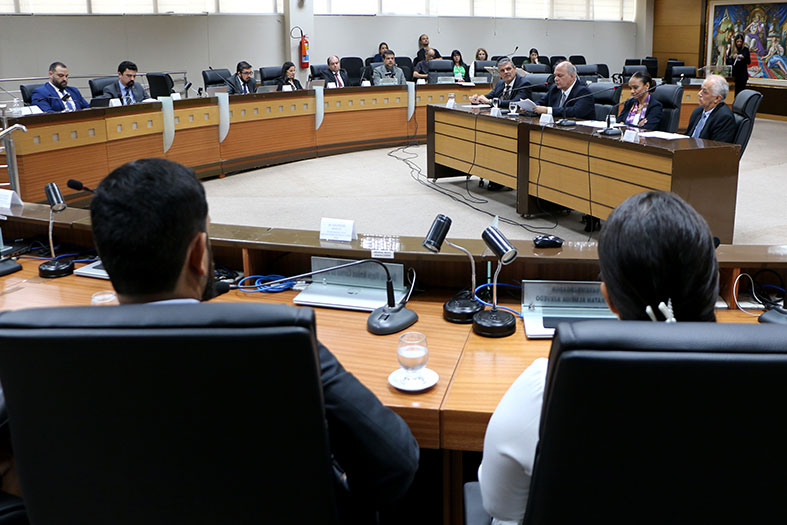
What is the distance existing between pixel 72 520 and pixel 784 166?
8378mm

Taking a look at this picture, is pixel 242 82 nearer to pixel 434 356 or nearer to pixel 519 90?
pixel 519 90

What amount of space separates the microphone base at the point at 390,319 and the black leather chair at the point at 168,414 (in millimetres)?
1022

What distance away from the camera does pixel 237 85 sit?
8.58m

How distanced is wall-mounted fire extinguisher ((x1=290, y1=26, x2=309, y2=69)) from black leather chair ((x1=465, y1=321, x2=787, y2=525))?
11.7m

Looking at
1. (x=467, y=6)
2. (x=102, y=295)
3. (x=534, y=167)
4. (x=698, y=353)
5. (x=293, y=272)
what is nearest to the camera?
(x=698, y=353)

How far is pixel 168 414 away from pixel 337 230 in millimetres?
1467

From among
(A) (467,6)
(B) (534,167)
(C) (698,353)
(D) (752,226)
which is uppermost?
(A) (467,6)

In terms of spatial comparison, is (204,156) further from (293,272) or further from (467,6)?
(467,6)

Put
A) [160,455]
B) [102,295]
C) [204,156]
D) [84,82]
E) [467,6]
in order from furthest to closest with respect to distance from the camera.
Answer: [467,6] → [84,82] → [204,156] → [102,295] → [160,455]

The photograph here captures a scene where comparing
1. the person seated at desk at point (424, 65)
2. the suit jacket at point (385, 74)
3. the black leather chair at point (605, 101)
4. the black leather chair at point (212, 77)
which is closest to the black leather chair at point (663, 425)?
the black leather chair at point (605, 101)

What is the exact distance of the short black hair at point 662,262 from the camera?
3.27ft

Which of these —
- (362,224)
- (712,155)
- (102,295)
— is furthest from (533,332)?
(362,224)

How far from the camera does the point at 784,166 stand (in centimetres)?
783

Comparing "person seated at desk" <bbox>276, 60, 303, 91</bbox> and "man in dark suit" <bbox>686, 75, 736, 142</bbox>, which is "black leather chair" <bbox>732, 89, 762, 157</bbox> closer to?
"man in dark suit" <bbox>686, 75, 736, 142</bbox>
